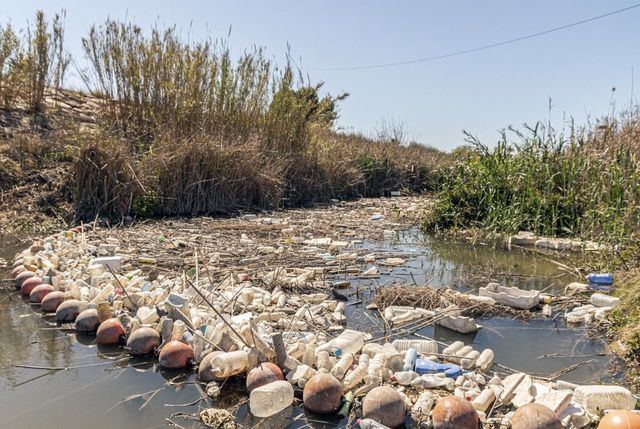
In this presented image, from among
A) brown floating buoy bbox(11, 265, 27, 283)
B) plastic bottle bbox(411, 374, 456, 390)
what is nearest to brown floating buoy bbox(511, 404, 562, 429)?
plastic bottle bbox(411, 374, 456, 390)

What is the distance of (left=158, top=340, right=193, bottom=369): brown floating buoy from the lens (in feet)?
9.76

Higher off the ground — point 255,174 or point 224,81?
point 224,81

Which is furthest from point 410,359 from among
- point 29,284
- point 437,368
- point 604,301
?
point 29,284

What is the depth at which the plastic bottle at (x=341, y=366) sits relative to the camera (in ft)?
8.87

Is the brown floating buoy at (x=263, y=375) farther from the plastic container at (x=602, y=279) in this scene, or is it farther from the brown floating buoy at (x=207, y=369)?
the plastic container at (x=602, y=279)

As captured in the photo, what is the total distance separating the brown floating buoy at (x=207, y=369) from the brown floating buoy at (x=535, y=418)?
1497 millimetres

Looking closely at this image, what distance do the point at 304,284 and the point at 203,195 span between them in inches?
208

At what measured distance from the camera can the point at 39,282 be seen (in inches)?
172

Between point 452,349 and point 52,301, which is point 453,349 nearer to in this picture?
point 452,349

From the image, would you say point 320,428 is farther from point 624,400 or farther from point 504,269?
point 504,269

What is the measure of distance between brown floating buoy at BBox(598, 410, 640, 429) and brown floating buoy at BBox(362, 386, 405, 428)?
83cm

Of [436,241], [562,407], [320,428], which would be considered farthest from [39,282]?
[436,241]

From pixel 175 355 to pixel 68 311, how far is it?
126cm

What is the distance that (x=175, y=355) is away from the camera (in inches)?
117
